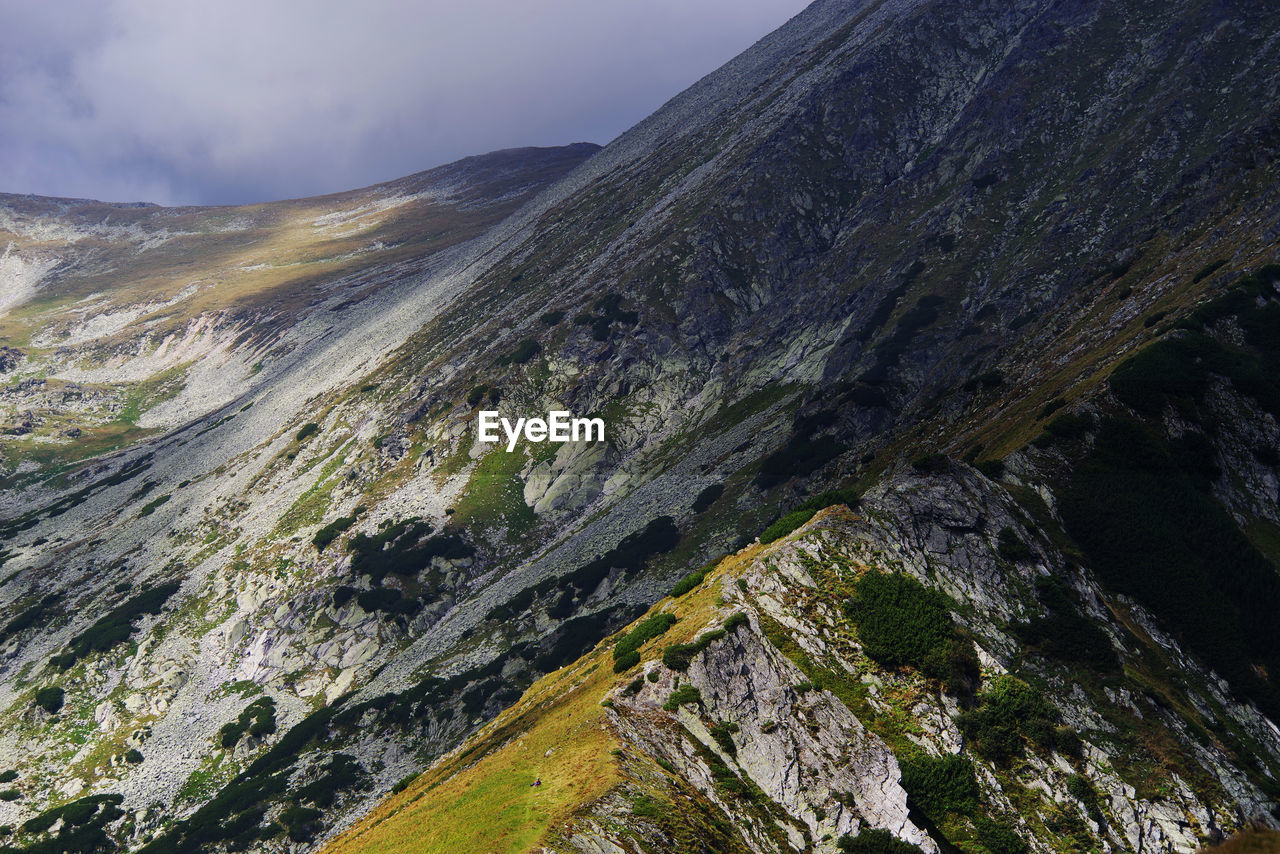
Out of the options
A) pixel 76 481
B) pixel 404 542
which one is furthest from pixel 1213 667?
pixel 76 481

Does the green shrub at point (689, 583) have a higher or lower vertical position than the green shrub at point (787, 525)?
lower

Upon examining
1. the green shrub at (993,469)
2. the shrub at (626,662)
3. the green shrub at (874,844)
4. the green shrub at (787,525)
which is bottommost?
the green shrub at (874,844)

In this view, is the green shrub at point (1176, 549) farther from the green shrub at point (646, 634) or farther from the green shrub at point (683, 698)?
the green shrub at point (683, 698)

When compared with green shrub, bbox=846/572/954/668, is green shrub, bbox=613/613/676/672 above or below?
above

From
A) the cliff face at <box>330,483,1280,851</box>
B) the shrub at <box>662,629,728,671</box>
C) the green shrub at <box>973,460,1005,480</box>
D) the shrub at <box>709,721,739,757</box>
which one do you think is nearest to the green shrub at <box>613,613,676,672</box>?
the cliff face at <box>330,483,1280,851</box>

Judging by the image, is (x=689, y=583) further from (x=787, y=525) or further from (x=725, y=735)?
(x=725, y=735)

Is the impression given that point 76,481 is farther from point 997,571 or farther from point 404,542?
point 997,571

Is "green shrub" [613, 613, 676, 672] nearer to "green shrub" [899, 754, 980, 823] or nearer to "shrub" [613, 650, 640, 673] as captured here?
"shrub" [613, 650, 640, 673]

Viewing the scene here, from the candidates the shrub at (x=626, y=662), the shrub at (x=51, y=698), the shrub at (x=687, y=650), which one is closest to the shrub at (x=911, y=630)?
the shrub at (x=687, y=650)
